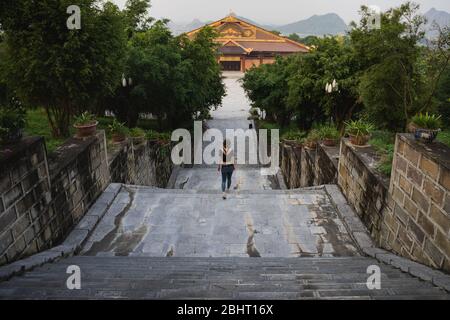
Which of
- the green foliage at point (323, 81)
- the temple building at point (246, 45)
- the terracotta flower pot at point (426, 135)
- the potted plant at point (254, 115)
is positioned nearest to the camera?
the terracotta flower pot at point (426, 135)

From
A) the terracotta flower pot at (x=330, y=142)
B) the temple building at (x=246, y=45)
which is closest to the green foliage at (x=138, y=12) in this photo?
the terracotta flower pot at (x=330, y=142)

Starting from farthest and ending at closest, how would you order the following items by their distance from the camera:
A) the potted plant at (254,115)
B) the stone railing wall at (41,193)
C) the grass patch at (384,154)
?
1. the potted plant at (254,115)
2. the grass patch at (384,154)
3. the stone railing wall at (41,193)

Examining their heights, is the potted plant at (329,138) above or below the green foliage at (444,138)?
below

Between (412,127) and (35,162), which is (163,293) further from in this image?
(412,127)

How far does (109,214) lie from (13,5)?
17.8 ft

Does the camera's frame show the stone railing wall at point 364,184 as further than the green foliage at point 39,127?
No

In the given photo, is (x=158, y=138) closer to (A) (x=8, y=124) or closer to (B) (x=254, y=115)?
(A) (x=8, y=124)

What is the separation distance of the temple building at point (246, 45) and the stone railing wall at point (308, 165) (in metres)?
35.6

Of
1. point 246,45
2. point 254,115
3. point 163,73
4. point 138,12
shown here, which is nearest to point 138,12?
point 138,12

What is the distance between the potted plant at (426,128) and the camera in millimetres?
4805

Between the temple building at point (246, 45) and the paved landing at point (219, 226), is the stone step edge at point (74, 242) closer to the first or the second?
the paved landing at point (219, 226)

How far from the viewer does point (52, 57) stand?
362 inches

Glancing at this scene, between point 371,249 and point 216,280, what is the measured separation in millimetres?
2762
